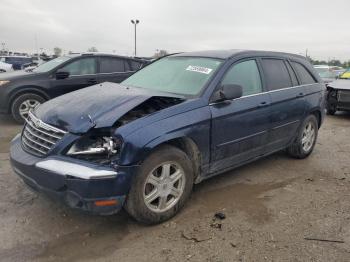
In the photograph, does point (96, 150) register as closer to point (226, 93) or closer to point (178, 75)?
point (226, 93)

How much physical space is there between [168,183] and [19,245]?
4.66 feet

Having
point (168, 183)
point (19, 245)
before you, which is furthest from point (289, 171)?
point (19, 245)

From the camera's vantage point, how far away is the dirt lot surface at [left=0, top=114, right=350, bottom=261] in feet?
9.74

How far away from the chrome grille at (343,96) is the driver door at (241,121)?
20.2 ft

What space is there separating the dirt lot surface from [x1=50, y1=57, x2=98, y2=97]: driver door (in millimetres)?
3636

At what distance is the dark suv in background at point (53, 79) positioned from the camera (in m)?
7.66

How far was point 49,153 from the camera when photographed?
3070 millimetres

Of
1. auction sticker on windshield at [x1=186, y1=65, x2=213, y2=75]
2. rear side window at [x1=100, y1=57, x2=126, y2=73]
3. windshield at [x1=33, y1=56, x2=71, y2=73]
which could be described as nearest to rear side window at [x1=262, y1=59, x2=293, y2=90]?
auction sticker on windshield at [x1=186, y1=65, x2=213, y2=75]

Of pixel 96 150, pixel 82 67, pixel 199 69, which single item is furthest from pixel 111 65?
pixel 96 150

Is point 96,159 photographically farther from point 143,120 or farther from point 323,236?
point 323,236

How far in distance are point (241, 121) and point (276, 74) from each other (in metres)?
1.25

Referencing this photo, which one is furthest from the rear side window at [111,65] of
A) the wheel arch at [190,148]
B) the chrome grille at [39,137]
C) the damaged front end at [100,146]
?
the damaged front end at [100,146]

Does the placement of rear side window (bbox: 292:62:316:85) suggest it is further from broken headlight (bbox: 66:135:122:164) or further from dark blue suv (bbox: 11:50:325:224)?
broken headlight (bbox: 66:135:122:164)

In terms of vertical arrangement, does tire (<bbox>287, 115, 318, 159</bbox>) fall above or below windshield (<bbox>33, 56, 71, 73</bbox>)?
below
